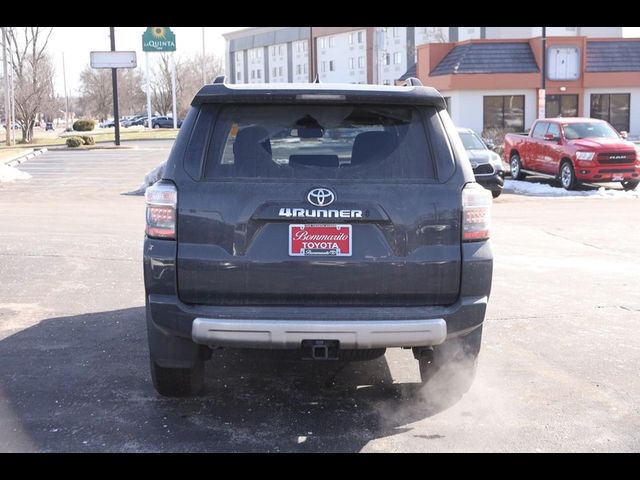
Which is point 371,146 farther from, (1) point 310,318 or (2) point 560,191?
(2) point 560,191

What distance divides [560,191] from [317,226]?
55.0 ft

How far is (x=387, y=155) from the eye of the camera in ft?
14.5

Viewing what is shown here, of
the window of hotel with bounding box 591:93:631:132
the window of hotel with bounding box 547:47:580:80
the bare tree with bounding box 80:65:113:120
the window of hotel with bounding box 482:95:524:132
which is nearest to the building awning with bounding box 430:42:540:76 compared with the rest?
the window of hotel with bounding box 547:47:580:80

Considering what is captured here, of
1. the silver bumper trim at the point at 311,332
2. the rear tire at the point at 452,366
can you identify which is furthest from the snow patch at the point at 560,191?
the silver bumper trim at the point at 311,332

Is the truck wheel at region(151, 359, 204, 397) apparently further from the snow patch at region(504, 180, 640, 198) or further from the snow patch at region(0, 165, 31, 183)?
the snow patch at region(0, 165, 31, 183)

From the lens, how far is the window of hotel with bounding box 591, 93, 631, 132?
42.8 meters

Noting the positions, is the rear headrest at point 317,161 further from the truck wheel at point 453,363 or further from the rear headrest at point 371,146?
the truck wheel at point 453,363

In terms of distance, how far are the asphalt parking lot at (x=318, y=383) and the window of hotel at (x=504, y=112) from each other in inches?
1293

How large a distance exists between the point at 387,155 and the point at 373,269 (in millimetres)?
658

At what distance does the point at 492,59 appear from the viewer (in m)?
41.1

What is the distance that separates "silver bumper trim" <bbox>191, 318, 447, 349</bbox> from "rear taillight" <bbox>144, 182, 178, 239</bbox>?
0.52m

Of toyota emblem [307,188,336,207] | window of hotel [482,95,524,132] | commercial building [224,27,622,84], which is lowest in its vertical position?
toyota emblem [307,188,336,207]

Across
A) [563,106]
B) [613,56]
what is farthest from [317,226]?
[613,56]
